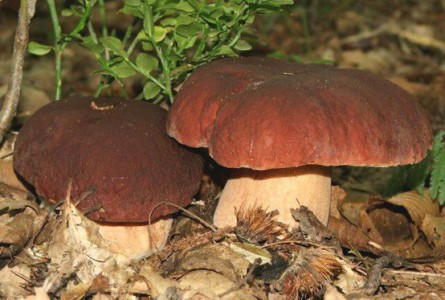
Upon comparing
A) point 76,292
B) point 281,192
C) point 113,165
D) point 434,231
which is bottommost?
point 434,231

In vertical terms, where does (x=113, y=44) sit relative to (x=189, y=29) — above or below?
below

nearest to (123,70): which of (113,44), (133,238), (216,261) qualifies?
(113,44)

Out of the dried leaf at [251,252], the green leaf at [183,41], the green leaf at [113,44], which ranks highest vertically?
the green leaf at [183,41]

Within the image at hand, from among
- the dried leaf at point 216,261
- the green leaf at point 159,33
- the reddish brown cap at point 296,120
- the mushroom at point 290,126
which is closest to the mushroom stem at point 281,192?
the mushroom at point 290,126

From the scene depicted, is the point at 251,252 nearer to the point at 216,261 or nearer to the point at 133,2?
the point at 216,261

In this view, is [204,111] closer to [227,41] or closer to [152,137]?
[152,137]

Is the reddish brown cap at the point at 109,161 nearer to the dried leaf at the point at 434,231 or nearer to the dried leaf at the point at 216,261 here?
the dried leaf at the point at 216,261
